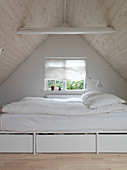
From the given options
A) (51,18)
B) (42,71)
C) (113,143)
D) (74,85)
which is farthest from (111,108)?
(42,71)

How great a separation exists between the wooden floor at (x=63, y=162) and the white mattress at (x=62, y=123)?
34 centimetres

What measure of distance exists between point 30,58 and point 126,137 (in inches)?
133

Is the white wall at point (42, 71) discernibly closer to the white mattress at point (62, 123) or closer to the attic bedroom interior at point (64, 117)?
the attic bedroom interior at point (64, 117)

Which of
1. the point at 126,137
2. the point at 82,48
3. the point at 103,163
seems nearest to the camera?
the point at 103,163

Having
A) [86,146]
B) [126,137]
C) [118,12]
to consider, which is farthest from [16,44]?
[126,137]

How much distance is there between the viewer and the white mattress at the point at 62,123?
2424mm

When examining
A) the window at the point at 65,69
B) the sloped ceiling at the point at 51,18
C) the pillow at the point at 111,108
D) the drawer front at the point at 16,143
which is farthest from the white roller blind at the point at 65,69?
the drawer front at the point at 16,143

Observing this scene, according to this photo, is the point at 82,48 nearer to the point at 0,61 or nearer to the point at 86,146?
the point at 0,61

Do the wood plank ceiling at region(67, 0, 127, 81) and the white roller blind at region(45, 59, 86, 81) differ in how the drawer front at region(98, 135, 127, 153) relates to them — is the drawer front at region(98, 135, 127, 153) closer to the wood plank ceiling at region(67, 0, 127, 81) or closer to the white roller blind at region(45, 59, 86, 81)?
the wood plank ceiling at region(67, 0, 127, 81)

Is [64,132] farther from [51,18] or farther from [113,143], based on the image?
[51,18]

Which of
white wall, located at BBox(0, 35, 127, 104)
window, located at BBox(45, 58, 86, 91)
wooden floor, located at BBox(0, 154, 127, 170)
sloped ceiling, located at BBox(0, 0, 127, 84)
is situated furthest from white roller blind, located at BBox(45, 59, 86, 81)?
wooden floor, located at BBox(0, 154, 127, 170)

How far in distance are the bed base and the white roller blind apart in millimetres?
2704

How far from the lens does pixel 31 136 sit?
243cm

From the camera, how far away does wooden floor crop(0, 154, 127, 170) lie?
208 centimetres
